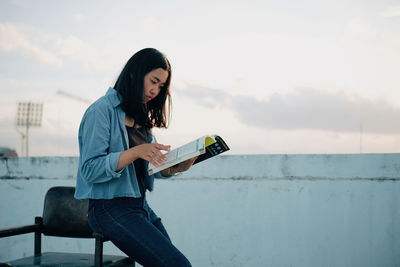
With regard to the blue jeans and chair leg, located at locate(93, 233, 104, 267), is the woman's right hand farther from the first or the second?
chair leg, located at locate(93, 233, 104, 267)

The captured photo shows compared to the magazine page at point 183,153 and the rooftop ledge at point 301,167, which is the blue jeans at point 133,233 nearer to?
the magazine page at point 183,153

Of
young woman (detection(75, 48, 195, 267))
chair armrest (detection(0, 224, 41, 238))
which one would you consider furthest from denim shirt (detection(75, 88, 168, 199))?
chair armrest (detection(0, 224, 41, 238))

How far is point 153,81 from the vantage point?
1655 millimetres

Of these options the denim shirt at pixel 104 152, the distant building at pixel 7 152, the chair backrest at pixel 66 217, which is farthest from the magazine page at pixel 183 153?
the distant building at pixel 7 152

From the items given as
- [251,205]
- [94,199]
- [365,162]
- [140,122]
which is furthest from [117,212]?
[365,162]

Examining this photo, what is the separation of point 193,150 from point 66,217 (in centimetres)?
87

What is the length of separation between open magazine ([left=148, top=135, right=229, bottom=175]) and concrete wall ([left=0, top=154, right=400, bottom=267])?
1673 mm

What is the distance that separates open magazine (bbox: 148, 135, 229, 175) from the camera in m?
1.50

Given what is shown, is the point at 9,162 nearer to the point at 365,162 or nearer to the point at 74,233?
the point at 74,233

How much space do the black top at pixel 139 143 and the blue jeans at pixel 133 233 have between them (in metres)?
0.14

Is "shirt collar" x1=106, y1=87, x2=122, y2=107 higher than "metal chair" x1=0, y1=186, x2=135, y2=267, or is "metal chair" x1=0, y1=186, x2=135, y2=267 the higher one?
"shirt collar" x1=106, y1=87, x2=122, y2=107

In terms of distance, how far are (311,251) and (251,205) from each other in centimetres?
50

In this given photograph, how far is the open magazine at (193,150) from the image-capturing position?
150cm

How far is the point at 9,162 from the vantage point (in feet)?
12.5
